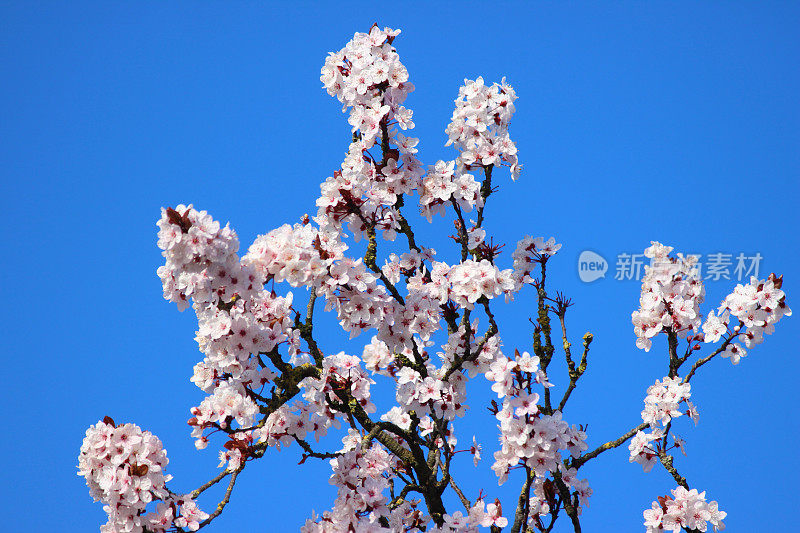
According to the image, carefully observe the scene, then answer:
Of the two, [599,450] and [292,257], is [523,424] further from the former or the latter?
[292,257]

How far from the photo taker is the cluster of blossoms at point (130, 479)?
15.2ft

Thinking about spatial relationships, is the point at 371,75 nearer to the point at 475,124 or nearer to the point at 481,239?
the point at 475,124

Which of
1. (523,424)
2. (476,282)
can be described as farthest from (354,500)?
(476,282)

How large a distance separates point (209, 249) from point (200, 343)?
2.61 feet

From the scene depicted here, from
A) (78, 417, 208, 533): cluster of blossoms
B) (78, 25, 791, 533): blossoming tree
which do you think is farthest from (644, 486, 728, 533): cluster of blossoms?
(78, 417, 208, 533): cluster of blossoms

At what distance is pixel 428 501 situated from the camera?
17.5ft

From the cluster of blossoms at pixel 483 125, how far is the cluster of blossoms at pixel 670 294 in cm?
111

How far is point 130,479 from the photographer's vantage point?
4.62 meters

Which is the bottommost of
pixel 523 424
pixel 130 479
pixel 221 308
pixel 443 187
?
pixel 523 424

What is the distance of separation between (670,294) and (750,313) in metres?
0.51

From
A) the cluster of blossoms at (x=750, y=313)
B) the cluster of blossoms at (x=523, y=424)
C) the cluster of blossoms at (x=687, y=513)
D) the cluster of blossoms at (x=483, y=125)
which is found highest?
the cluster of blossoms at (x=483, y=125)

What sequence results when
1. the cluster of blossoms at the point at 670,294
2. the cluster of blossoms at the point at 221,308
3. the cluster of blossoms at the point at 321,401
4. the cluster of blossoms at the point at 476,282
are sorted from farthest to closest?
the cluster of blossoms at the point at 670,294 < the cluster of blossoms at the point at 321,401 < the cluster of blossoms at the point at 476,282 < the cluster of blossoms at the point at 221,308

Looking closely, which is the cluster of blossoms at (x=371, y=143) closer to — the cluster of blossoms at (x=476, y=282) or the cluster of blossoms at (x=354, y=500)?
the cluster of blossoms at (x=476, y=282)

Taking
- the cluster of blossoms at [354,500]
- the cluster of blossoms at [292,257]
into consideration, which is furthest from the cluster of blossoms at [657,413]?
the cluster of blossoms at [292,257]
